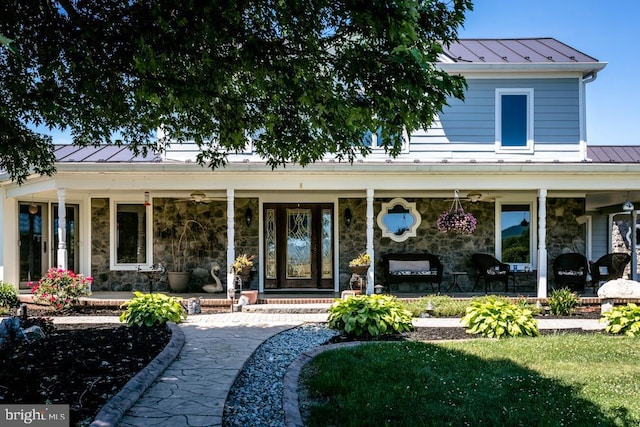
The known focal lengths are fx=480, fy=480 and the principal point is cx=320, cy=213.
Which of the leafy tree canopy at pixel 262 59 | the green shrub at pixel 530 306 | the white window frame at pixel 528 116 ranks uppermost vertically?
the white window frame at pixel 528 116

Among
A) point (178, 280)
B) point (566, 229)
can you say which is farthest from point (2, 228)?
point (566, 229)

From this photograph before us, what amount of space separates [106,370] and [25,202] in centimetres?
894

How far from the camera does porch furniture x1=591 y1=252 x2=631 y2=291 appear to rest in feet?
36.7

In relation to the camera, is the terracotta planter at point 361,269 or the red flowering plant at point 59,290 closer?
the red flowering plant at point 59,290

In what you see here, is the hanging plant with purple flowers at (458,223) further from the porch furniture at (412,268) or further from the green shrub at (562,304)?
the green shrub at (562,304)

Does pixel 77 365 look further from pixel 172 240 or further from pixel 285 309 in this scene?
pixel 172 240

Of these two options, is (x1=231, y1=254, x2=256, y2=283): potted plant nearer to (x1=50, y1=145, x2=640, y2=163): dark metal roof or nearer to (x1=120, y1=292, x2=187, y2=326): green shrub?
(x1=120, y1=292, x2=187, y2=326): green shrub

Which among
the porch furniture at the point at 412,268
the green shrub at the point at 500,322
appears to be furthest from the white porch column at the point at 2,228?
the green shrub at the point at 500,322

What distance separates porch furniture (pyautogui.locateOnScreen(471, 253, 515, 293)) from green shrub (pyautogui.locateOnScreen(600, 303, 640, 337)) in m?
3.57

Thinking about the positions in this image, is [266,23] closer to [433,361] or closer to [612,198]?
[433,361]

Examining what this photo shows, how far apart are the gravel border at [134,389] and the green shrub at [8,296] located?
5871mm

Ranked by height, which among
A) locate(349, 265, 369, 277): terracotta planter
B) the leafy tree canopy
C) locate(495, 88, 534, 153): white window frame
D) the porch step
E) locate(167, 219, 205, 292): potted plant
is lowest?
the porch step

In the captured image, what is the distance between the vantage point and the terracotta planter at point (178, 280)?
1120cm

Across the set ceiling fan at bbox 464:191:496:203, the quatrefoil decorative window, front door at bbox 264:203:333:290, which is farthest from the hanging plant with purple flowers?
front door at bbox 264:203:333:290
